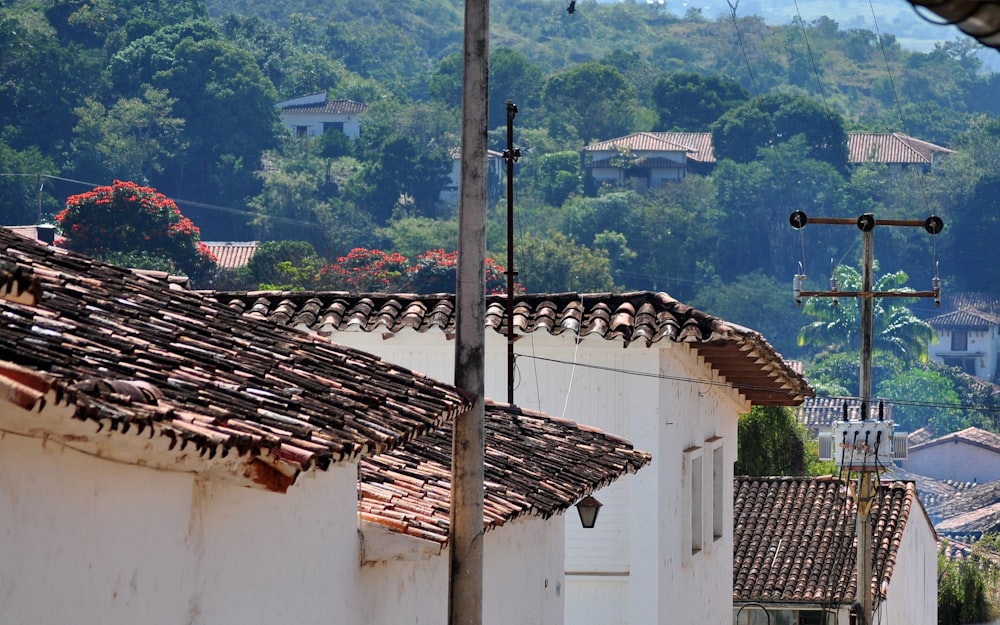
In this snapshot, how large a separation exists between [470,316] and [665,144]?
13119 cm

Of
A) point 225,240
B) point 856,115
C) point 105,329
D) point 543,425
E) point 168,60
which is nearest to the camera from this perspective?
point 105,329

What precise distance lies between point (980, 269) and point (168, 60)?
187 ft

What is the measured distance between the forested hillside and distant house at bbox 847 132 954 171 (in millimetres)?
1909

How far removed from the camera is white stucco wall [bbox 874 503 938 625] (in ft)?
78.6

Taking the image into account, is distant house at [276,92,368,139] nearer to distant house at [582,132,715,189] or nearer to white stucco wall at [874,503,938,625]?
distant house at [582,132,715,189]

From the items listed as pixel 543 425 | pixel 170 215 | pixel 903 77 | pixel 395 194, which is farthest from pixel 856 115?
pixel 543 425

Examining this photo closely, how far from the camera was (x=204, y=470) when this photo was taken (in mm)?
5828

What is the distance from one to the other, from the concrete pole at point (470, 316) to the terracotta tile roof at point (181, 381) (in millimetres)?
237

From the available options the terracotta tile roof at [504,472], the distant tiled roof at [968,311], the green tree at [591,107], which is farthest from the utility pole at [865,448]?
the green tree at [591,107]

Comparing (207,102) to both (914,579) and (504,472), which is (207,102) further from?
(504,472)

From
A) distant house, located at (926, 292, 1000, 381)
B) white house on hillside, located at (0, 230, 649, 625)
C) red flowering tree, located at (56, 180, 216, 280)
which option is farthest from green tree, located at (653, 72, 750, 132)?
white house on hillside, located at (0, 230, 649, 625)

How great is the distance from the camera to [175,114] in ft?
402

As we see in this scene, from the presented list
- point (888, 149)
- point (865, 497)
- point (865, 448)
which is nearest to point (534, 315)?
point (865, 497)

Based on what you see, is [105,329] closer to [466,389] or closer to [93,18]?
[466,389]
